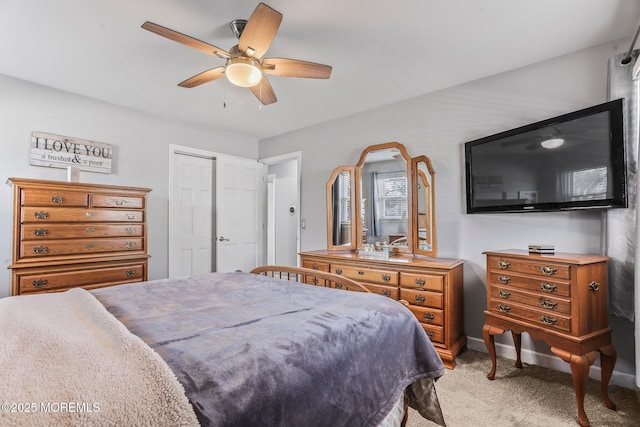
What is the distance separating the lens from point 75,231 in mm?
2738

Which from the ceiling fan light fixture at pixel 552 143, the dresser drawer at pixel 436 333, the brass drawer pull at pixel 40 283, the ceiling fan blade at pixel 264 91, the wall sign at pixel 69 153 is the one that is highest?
the ceiling fan blade at pixel 264 91

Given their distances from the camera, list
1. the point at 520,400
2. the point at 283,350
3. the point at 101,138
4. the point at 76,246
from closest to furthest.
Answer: the point at 283,350, the point at 520,400, the point at 76,246, the point at 101,138

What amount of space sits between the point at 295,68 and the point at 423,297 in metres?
2.04

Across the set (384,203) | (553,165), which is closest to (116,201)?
(384,203)

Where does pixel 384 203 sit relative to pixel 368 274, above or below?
above

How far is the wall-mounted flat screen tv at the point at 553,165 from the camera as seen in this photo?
2.04m

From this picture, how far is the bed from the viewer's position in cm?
68

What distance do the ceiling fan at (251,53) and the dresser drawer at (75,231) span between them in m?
1.56

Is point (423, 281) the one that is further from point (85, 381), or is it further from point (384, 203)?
point (85, 381)

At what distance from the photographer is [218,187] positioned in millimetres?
4371

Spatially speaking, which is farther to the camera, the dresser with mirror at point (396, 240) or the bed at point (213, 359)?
the dresser with mirror at point (396, 240)

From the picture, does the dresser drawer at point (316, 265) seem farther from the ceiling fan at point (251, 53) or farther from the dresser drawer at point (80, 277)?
the ceiling fan at point (251, 53)

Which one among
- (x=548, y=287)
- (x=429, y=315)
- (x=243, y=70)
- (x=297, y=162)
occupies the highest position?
(x=243, y=70)

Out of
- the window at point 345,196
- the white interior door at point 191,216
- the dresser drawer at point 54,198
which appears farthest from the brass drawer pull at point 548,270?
the white interior door at point 191,216
